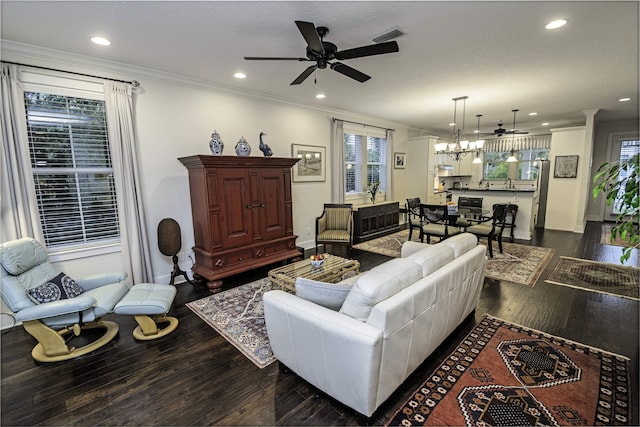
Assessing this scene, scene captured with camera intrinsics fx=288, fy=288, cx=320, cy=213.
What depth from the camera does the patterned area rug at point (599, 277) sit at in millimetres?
3607

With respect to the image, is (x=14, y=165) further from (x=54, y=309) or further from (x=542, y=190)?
(x=542, y=190)

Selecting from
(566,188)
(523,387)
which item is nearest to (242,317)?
(523,387)

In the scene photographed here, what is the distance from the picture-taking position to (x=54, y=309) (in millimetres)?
2299

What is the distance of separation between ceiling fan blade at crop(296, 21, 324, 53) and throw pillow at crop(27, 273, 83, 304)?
302 cm

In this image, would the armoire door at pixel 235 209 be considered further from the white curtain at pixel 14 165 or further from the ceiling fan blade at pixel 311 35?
the ceiling fan blade at pixel 311 35

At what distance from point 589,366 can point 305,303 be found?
2.28 metres

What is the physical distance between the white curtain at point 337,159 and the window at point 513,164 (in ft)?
21.5

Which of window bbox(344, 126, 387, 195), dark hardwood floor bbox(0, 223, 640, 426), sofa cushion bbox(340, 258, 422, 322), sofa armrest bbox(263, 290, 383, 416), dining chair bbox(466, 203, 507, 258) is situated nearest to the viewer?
sofa armrest bbox(263, 290, 383, 416)

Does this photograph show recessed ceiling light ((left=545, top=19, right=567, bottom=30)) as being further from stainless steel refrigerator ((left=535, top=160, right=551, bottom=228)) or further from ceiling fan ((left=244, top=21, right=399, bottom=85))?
stainless steel refrigerator ((left=535, top=160, right=551, bottom=228))

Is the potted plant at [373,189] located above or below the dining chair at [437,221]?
above

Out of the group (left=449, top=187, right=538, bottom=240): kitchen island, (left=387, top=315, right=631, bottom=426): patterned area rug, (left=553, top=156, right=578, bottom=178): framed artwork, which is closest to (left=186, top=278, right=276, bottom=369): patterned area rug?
(left=387, top=315, right=631, bottom=426): patterned area rug

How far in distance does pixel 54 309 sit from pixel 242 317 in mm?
1538

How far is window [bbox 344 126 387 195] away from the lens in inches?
257

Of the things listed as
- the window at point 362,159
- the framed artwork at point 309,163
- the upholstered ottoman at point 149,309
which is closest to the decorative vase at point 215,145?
the framed artwork at point 309,163
